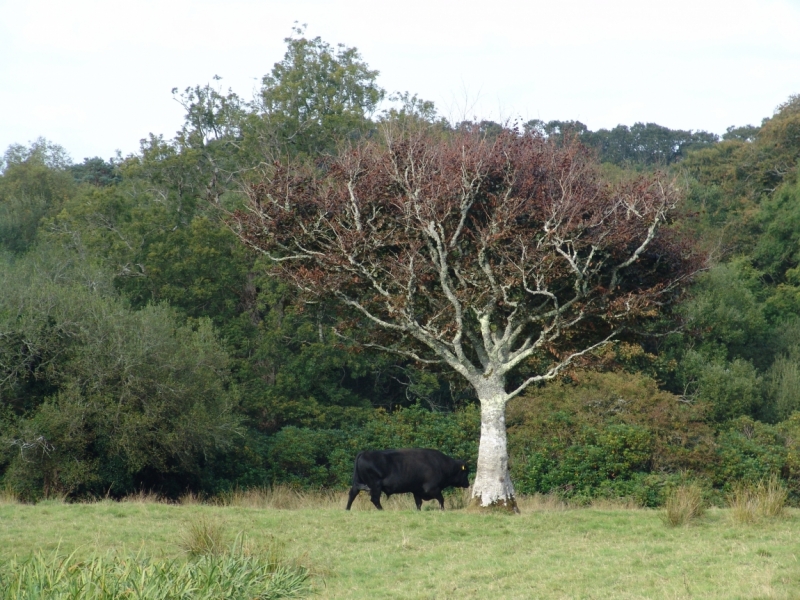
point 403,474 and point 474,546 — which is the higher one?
point 403,474

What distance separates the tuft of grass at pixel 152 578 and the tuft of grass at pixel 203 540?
1.33 feet

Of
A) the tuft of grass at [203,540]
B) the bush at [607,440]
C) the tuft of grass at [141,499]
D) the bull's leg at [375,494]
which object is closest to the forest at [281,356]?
the bush at [607,440]

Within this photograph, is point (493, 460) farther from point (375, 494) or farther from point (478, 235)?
point (478, 235)

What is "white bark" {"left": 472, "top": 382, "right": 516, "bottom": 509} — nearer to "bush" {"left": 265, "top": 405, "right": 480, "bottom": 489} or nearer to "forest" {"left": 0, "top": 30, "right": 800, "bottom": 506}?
"forest" {"left": 0, "top": 30, "right": 800, "bottom": 506}

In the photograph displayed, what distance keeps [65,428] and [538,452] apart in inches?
522

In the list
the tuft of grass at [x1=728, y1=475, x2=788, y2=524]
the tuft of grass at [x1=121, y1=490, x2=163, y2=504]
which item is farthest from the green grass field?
the tuft of grass at [x1=121, y1=490, x2=163, y2=504]

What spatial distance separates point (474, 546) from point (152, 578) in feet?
16.3

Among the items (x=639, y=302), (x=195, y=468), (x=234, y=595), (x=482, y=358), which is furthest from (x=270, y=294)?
(x=234, y=595)

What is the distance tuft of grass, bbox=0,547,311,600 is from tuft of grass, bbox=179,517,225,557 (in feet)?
1.33

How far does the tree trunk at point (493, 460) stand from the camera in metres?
15.8

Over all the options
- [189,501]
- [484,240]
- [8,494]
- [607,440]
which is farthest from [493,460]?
[8,494]

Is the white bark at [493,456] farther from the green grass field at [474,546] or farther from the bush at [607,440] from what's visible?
the bush at [607,440]

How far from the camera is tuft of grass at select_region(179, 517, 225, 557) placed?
37.3ft

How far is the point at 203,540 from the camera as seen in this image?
11.4m
